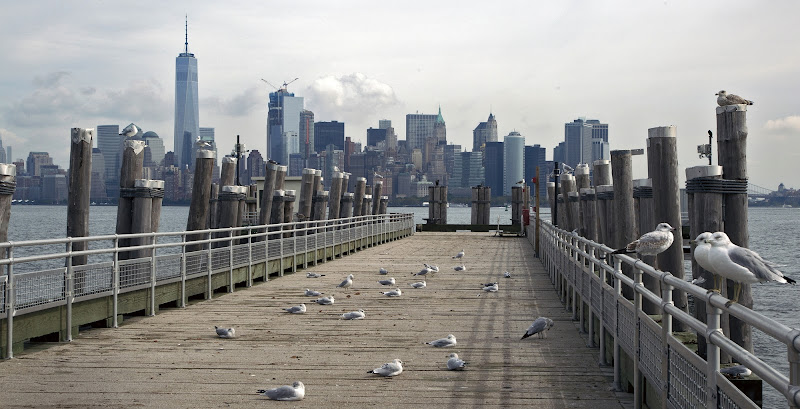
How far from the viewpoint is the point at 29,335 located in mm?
10156

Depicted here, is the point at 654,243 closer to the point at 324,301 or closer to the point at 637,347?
the point at 637,347

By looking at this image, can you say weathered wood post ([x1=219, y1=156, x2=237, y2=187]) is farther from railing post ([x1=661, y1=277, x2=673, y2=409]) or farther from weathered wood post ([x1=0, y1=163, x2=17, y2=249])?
railing post ([x1=661, y1=277, x2=673, y2=409])

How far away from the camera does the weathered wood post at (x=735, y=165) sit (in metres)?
9.47

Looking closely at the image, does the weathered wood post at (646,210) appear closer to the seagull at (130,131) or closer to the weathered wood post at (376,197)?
the seagull at (130,131)

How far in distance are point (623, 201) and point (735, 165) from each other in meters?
4.52

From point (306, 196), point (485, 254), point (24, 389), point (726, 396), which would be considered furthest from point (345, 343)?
point (306, 196)

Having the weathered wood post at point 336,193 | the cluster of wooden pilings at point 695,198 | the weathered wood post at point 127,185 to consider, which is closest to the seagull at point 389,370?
the cluster of wooden pilings at point 695,198

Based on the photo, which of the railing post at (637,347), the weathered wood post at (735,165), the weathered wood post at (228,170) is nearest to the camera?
the railing post at (637,347)

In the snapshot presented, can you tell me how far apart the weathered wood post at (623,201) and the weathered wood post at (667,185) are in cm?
256

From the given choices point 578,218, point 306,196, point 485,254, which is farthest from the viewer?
Answer: point 306,196

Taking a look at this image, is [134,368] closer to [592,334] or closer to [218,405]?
[218,405]

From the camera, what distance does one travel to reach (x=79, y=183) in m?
13.0

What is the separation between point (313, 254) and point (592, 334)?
1522 cm

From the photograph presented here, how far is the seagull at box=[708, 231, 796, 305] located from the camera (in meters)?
5.55
